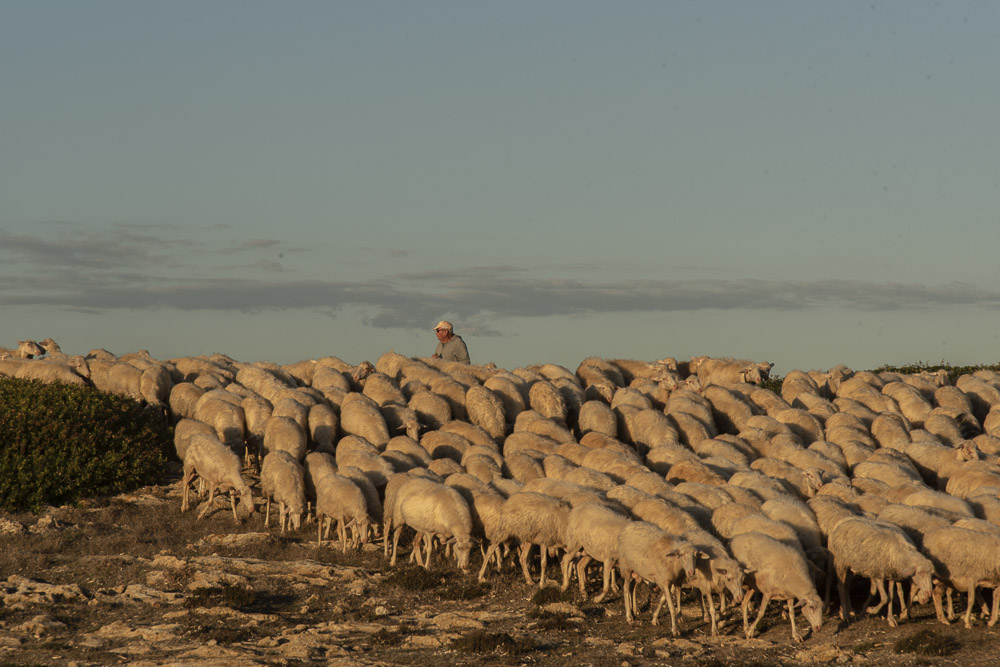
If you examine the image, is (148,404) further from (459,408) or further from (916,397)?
(916,397)

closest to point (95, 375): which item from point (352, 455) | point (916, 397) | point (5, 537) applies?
point (5, 537)

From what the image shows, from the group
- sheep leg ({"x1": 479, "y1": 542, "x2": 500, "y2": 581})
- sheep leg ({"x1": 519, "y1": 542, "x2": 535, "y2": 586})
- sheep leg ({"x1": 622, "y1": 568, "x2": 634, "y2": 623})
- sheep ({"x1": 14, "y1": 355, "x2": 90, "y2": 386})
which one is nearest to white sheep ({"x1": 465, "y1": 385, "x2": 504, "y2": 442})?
sheep leg ({"x1": 479, "y1": 542, "x2": 500, "y2": 581})

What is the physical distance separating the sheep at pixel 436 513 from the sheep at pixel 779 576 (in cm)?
416

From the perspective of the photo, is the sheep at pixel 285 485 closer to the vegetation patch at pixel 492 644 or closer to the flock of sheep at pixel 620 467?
the flock of sheep at pixel 620 467

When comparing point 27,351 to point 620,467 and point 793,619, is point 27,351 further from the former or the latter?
point 793,619

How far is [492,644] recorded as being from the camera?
42.5ft

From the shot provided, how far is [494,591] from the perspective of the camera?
51.3 feet

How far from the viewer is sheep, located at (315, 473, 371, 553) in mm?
16969

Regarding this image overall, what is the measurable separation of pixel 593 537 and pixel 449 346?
15478 millimetres

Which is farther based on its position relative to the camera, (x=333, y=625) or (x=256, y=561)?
(x=256, y=561)

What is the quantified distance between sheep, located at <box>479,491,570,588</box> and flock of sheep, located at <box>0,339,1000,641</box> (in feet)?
0.11

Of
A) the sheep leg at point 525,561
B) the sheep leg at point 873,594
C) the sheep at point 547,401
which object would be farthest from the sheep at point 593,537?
the sheep at point 547,401

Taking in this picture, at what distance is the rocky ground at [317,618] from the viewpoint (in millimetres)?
12719

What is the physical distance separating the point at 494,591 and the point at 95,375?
13.7 m
